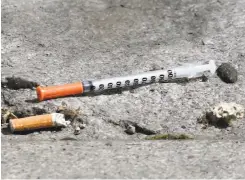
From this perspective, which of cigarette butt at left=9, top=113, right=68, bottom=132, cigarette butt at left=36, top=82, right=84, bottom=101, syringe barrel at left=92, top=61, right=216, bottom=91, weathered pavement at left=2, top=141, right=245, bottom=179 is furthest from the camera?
syringe barrel at left=92, top=61, right=216, bottom=91

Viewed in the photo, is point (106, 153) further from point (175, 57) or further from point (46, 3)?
point (46, 3)

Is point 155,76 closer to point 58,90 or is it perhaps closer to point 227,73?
point 227,73

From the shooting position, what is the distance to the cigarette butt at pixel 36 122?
2.75 metres

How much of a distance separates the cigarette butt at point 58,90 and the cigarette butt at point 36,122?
0.12m

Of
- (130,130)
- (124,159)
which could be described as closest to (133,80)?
(130,130)

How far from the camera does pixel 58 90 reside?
2.90 metres

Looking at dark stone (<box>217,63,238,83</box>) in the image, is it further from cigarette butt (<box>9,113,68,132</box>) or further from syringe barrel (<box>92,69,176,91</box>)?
cigarette butt (<box>9,113,68,132</box>)

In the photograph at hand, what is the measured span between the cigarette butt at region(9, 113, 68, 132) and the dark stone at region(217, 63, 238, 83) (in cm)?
78

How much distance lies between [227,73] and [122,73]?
18.5 inches

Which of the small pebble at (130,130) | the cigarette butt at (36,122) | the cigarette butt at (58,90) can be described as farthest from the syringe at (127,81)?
the small pebble at (130,130)

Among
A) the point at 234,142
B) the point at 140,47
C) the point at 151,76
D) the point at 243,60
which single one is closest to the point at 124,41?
the point at 140,47

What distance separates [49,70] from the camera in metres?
3.06

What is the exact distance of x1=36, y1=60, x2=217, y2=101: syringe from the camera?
9.50 ft

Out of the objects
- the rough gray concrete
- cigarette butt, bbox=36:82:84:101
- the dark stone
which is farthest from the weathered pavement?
the dark stone
